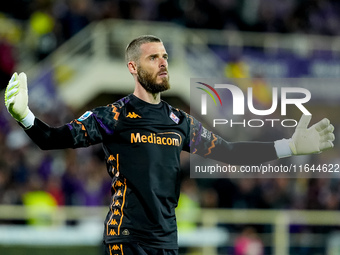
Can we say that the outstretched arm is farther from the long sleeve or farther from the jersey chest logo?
the long sleeve

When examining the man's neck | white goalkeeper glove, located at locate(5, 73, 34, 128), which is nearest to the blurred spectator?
the man's neck

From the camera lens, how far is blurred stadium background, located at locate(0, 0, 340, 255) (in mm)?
12078

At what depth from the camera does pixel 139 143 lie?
17.9ft

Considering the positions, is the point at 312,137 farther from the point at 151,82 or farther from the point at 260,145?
the point at 151,82

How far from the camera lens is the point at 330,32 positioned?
19703mm

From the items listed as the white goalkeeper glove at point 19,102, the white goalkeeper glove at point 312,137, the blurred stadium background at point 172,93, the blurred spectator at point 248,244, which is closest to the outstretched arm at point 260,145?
the white goalkeeper glove at point 312,137

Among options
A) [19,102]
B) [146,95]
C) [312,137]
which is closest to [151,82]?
[146,95]

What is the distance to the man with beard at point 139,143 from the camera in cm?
521

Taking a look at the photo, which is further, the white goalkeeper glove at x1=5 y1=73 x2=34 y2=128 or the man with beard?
the man with beard

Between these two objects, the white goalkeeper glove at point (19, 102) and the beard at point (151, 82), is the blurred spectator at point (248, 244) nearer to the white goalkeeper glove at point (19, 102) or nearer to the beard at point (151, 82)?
the beard at point (151, 82)

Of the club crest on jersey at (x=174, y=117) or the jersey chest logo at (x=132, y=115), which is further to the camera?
the club crest on jersey at (x=174, y=117)

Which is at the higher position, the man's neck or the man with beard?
the man's neck

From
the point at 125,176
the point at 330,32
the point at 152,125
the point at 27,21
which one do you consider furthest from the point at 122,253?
the point at 330,32

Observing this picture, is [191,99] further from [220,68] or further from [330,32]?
[330,32]
